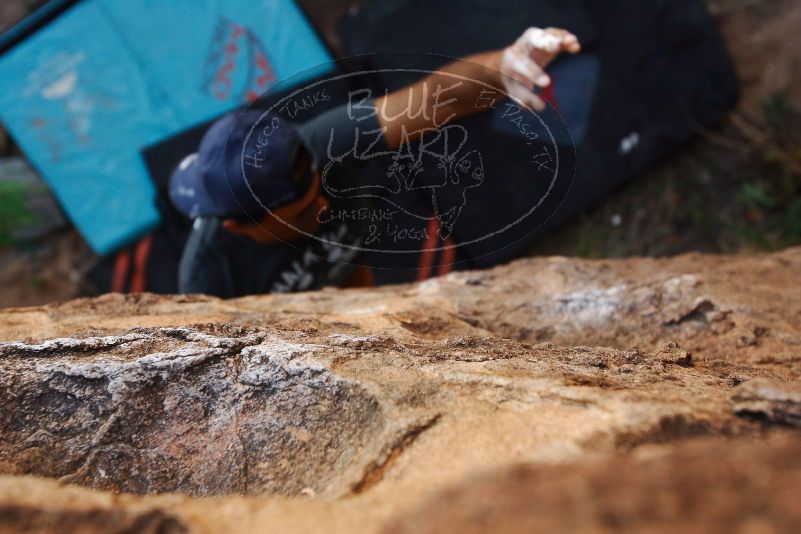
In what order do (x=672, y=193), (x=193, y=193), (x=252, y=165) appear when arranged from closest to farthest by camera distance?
(x=252, y=165) < (x=193, y=193) < (x=672, y=193)

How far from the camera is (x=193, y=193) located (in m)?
1.79

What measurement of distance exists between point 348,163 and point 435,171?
0.18m

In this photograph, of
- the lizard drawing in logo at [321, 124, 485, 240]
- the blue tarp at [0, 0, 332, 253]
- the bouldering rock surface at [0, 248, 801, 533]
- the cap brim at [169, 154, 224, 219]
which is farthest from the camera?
the blue tarp at [0, 0, 332, 253]

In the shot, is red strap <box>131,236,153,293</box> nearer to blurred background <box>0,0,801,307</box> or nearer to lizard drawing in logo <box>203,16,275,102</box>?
blurred background <box>0,0,801,307</box>

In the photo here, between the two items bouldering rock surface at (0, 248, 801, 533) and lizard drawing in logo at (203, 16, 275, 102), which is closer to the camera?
bouldering rock surface at (0, 248, 801, 533)

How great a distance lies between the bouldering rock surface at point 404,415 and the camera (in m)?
0.57

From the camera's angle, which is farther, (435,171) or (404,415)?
(435,171)

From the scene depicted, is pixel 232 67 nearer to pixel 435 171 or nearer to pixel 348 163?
pixel 348 163

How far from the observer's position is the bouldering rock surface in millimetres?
566

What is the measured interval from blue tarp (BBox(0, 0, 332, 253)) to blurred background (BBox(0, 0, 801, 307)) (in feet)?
0.26

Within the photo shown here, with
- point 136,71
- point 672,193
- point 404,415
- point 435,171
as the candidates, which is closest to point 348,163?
point 435,171

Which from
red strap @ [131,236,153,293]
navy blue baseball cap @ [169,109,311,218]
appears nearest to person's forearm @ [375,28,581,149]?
navy blue baseball cap @ [169,109,311,218]

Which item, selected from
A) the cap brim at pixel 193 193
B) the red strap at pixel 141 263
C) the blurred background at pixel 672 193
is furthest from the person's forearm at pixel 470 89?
the red strap at pixel 141 263

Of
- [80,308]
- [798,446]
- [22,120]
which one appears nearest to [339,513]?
[798,446]
